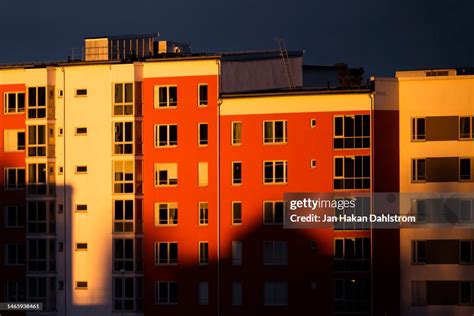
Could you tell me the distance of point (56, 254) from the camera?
8525cm

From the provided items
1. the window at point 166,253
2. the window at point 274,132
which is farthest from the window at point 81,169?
the window at point 274,132

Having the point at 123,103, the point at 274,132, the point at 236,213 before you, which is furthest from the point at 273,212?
the point at 123,103

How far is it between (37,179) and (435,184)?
23.4 meters

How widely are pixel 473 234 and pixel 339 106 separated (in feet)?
33.8

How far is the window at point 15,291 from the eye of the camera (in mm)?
85500

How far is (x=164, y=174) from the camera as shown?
8388 cm

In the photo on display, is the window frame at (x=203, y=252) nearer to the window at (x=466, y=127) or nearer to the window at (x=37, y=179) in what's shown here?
the window at (x=37, y=179)

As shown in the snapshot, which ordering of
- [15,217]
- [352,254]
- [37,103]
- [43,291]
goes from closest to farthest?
[352,254] < [43,291] < [37,103] < [15,217]

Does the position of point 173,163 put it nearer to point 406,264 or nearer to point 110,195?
point 110,195

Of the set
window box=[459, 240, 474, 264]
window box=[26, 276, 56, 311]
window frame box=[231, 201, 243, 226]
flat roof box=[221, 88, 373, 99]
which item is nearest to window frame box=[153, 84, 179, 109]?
flat roof box=[221, 88, 373, 99]

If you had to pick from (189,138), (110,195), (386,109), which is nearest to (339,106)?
(386,109)

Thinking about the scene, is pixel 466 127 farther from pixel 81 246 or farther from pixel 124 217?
pixel 81 246

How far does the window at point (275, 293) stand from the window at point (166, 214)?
6.70 metres

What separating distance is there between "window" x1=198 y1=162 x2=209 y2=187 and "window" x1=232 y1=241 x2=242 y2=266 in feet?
12.8
